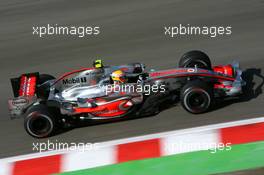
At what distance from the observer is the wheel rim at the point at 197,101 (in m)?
7.40

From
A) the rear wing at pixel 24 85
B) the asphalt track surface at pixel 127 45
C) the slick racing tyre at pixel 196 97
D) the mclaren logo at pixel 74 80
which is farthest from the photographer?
the mclaren logo at pixel 74 80

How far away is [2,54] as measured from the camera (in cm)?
1137

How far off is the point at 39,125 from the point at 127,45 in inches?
156

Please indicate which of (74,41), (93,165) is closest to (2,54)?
(74,41)

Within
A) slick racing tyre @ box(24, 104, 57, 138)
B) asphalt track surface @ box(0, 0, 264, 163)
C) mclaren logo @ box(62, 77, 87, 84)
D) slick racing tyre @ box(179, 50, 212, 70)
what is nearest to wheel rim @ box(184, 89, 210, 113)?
asphalt track surface @ box(0, 0, 264, 163)

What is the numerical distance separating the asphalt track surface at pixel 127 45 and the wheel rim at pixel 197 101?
5.7 inches

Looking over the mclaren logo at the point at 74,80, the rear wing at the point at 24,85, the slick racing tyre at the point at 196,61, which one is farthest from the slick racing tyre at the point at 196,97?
the rear wing at the point at 24,85

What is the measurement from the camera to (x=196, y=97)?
24.5 ft

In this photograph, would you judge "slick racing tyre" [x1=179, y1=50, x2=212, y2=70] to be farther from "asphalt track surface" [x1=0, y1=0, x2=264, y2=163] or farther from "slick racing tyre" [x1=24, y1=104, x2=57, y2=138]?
"slick racing tyre" [x1=24, y1=104, x2=57, y2=138]

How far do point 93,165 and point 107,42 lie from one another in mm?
6234

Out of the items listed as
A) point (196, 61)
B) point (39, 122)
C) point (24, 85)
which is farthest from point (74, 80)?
point (196, 61)

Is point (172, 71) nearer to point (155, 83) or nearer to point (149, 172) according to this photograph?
point (155, 83)

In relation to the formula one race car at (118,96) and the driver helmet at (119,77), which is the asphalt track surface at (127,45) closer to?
the formula one race car at (118,96)

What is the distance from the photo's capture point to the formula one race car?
24.5ft
